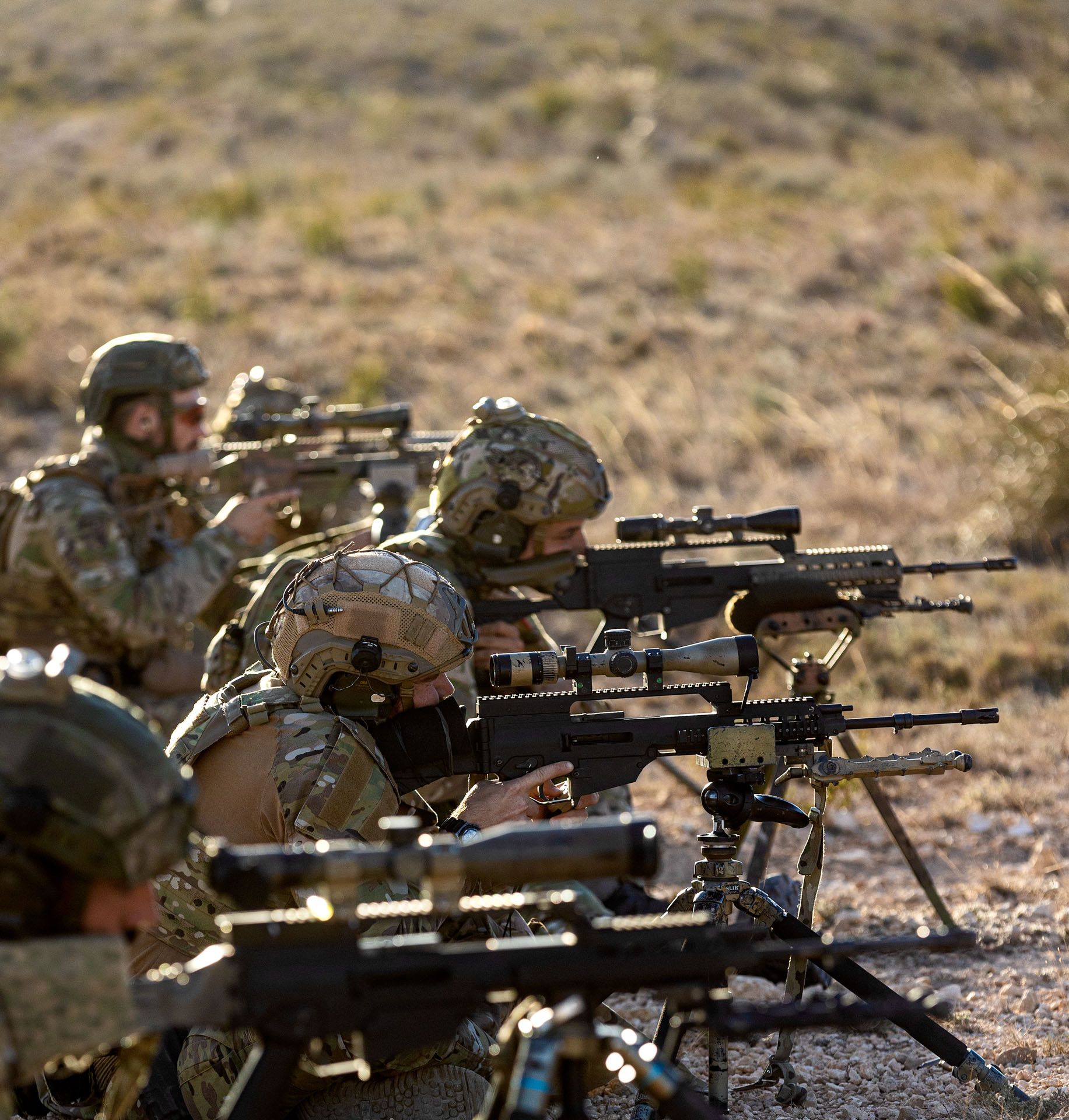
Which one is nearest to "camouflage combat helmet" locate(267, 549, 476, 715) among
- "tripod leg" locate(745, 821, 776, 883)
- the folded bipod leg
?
the folded bipod leg

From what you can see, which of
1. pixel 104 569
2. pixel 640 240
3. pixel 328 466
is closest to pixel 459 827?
pixel 104 569

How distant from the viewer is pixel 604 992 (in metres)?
3.20

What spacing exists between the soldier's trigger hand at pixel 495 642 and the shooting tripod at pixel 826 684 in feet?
3.40

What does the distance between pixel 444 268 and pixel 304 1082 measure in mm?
17629

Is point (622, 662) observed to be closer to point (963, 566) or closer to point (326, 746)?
point (326, 746)

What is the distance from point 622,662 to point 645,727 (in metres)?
0.23

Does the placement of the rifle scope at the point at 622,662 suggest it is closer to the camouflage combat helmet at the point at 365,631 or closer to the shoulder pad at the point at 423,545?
the camouflage combat helmet at the point at 365,631

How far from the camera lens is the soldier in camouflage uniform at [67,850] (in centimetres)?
298

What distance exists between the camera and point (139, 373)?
8.28 meters

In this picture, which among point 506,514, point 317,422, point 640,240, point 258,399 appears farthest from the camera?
point 640,240

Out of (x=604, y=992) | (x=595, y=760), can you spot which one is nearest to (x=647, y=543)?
(x=595, y=760)

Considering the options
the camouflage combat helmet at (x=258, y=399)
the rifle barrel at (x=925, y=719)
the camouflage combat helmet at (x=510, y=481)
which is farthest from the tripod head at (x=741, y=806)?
the camouflage combat helmet at (x=258, y=399)

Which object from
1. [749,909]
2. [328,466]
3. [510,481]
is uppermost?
[328,466]

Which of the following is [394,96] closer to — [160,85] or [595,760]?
[160,85]
